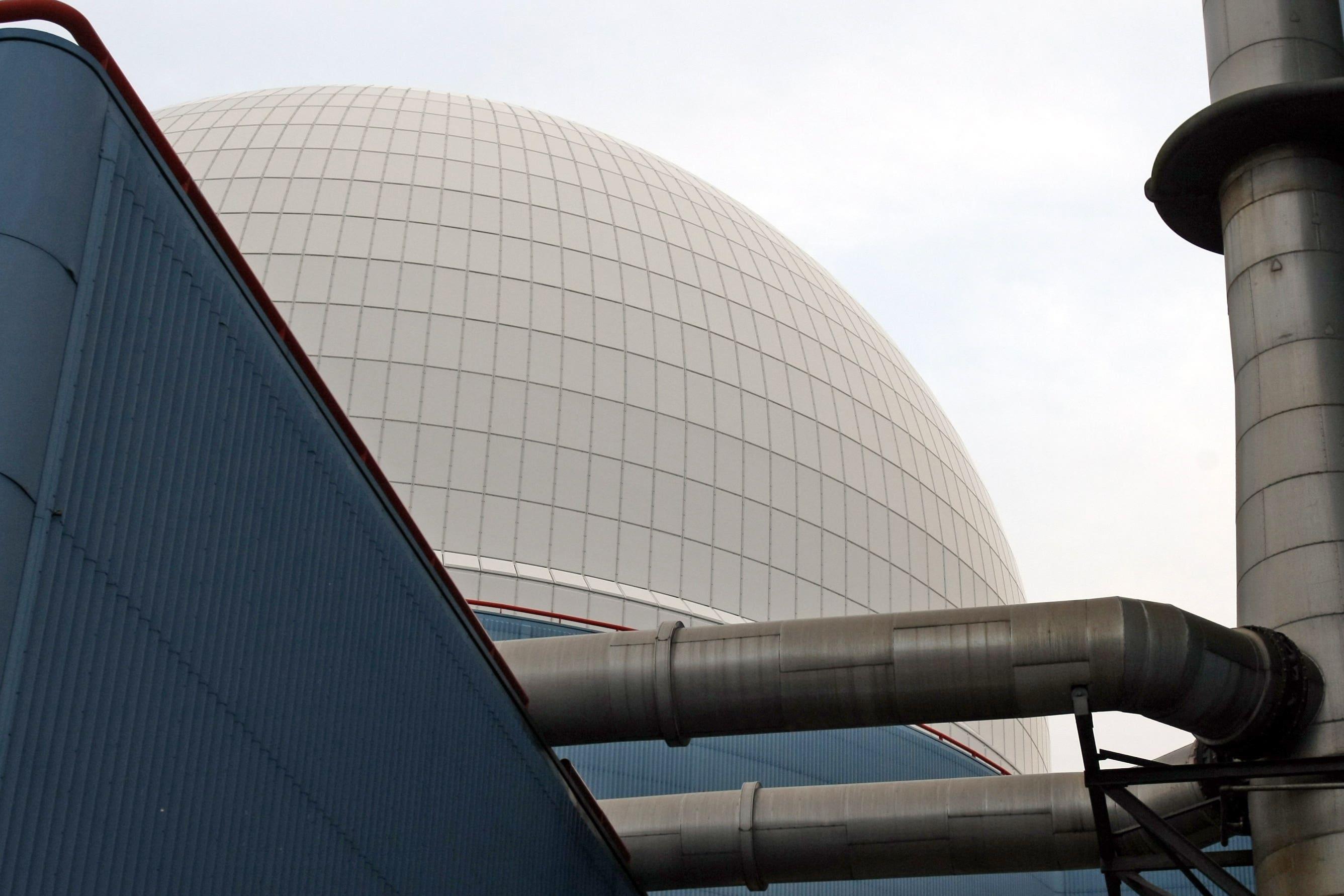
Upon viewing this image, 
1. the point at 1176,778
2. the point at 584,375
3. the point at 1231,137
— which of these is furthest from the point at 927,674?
the point at 584,375

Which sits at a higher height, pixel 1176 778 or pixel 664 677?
pixel 664 677

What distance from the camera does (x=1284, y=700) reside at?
539 inches

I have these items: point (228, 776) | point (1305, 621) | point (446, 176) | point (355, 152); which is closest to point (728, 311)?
point (446, 176)

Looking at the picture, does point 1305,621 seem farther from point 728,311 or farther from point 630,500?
point 728,311

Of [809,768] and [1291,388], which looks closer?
[1291,388]

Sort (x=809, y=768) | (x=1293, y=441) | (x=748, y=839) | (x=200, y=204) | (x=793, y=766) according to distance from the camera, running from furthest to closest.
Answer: (x=809, y=768) → (x=793, y=766) → (x=748, y=839) → (x=1293, y=441) → (x=200, y=204)

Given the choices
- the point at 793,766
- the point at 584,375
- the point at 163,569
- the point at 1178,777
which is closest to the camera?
the point at 163,569

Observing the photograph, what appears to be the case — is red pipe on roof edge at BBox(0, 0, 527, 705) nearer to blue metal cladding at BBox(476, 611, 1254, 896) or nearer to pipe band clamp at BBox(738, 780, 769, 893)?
pipe band clamp at BBox(738, 780, 769, 893)

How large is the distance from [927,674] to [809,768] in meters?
9.62

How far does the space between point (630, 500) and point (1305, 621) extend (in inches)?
464

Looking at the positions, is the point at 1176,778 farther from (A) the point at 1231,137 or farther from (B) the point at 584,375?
(B) the point at 584,375

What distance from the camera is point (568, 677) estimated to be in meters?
14.7

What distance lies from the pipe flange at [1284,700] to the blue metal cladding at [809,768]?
7.35 metres

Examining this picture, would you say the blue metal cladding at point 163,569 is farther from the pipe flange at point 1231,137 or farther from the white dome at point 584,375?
the white dome at point 584,375
